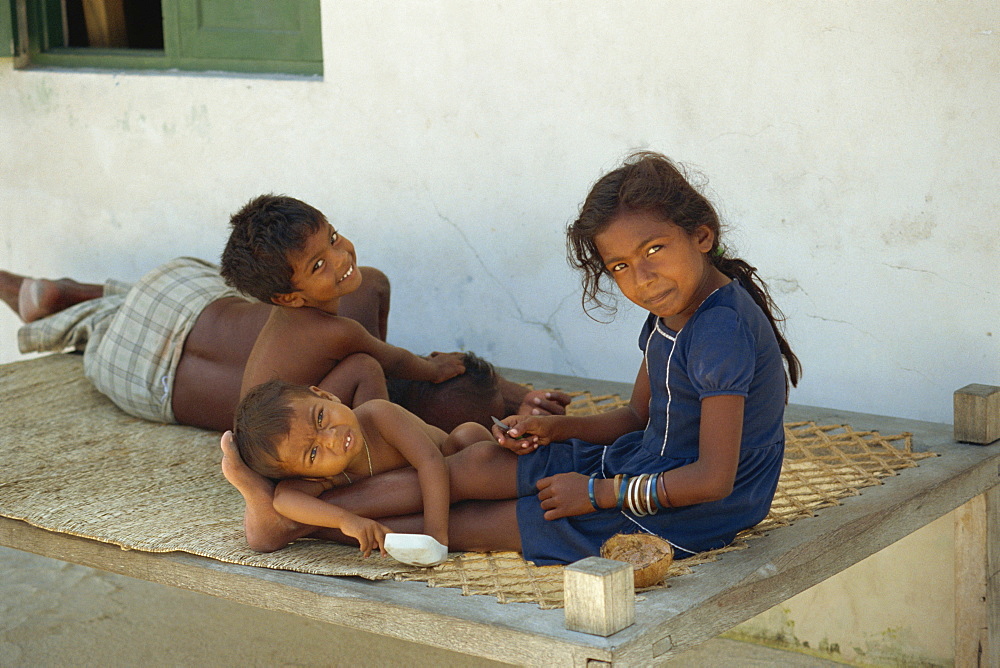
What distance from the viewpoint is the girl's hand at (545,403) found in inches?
107

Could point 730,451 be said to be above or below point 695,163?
below

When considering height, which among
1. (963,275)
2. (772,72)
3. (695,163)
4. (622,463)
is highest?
(772,72)

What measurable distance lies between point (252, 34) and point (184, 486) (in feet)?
6.55

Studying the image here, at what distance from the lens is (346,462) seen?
2.24 m

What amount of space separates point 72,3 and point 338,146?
1721 millimetres

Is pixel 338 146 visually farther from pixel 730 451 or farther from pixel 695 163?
pixel 730 451

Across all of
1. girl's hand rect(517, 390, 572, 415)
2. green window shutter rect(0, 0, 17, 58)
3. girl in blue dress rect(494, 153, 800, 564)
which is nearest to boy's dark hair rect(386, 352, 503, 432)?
girl's hand rect(517, 390, 572, 415)

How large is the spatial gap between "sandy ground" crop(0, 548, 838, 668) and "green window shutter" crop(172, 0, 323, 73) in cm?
192

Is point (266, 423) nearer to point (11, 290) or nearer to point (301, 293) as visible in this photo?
point (301, 293)

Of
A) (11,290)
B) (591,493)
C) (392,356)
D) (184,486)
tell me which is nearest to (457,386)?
(392,356)

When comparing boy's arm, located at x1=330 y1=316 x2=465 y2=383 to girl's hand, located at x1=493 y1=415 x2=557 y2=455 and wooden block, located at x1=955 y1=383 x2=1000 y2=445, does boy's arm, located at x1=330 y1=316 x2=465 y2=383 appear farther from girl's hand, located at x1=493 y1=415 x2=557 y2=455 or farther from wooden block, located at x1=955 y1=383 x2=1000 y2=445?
wooden block, located at x1=955 y1=383 x2=1000 y2=445

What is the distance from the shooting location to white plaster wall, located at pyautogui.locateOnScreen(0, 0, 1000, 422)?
2879 mm

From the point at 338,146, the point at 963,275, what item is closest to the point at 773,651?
the point at 963,275

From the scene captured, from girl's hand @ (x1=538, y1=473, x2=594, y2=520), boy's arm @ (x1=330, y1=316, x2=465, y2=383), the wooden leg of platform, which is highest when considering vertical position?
boy's arm @ (x1=330, y1=316, x2=465, y2=383)
